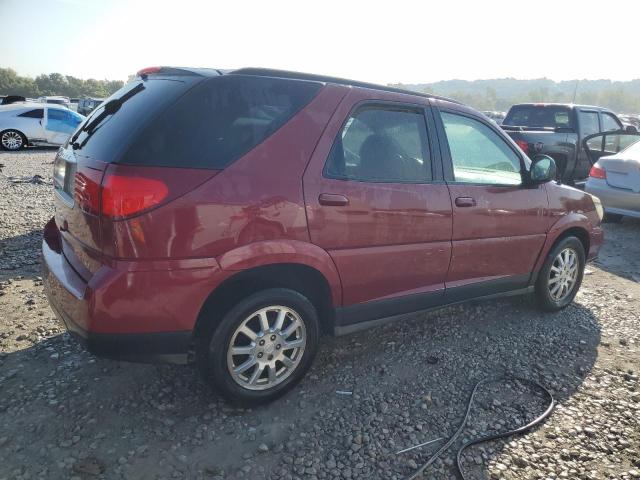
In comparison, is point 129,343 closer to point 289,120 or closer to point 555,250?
point 289,120

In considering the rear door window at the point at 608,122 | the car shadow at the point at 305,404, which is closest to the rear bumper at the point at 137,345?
the car shadow at the point at 305,404

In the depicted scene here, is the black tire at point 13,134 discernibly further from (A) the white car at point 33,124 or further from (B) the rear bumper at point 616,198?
(B) the rear bumper at point 616,198

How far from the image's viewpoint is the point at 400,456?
2.39 metres

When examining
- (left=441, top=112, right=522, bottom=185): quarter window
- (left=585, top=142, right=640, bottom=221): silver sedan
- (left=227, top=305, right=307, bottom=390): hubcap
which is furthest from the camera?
(left=585, top=142, right=640, bottom=221): silver sedan

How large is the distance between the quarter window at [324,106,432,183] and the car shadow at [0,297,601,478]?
133cm

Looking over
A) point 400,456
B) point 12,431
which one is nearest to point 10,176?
point 12,431

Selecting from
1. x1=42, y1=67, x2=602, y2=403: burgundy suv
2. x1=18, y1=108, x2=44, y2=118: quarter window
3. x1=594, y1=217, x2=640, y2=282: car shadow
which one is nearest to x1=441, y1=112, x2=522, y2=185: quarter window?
x1=42, y1=67, x2=602, y2=403: burgundy suv

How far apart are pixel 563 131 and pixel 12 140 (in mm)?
15299

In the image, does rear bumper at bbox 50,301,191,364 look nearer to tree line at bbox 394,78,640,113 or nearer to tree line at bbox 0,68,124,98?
tree line at bbox 0,68,124,98

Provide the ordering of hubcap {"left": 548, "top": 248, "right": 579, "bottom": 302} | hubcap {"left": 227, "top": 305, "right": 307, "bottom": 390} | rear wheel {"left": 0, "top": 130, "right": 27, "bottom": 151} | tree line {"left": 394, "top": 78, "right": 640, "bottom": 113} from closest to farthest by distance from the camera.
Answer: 1. hubcap {"left": 227, "top": 305, "right": 307, "bottom": 390}
2. hubcap {"left": 548, "top": 248, "right": 579, "bottom": 302}
3. rear wheel {"left": 0, "top": 130, "right": 27, "bottom": 151}
4. tree line {"left": 394, "top": 78, "right": 640, "bottom": 113}

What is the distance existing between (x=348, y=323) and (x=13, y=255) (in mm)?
3895

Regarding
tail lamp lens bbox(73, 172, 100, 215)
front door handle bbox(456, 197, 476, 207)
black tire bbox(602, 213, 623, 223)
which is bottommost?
black tire bbox(602, 213, 623, 223)

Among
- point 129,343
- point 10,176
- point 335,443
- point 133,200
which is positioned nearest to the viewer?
point 133,200

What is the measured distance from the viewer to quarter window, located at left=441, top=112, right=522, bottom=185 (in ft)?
10.9
